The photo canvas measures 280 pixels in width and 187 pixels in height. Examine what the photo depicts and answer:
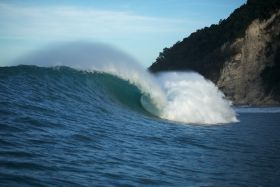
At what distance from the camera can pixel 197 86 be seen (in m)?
21.2

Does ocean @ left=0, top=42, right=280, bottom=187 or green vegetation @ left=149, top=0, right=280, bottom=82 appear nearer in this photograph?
ocean @ left=0, top=42, right=280, bottom=187

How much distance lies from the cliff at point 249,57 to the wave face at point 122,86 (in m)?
32.6

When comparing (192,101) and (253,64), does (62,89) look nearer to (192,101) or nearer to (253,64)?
(192,101)

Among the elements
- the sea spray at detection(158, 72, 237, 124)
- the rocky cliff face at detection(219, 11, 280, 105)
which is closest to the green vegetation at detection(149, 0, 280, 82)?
the rocky cliff face at detection(219, 11, 280, 105)

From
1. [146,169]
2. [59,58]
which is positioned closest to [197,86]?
[59,58]

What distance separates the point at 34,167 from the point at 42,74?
1007cm

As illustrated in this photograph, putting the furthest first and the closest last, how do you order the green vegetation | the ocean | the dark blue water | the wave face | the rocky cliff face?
the green vegetation, the rocky cliff face, the wave face, the ocean, the dark blue water

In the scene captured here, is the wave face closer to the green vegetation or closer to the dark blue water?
the dark blue water

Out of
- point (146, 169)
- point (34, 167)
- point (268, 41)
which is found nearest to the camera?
point (34, 167)

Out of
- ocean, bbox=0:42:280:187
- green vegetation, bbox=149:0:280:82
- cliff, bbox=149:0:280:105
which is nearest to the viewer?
ocean, bbox=0:42:280:187

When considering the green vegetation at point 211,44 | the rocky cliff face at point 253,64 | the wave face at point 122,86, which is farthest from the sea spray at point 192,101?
the green vegetation at point 211,44

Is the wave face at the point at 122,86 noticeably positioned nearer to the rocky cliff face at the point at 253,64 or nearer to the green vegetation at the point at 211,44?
the rocky cliff face at the point at 253,64

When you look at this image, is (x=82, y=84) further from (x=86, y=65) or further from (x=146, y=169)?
(x=146, y=169)

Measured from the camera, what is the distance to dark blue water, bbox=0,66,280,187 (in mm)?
7035
